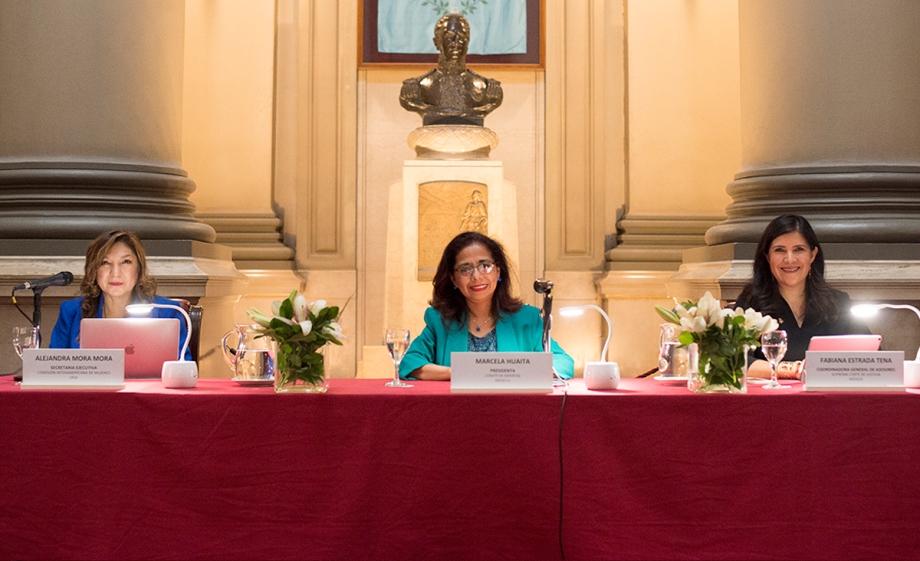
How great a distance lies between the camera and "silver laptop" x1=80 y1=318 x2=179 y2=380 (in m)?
2.75

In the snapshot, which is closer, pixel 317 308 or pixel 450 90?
pixel 317 308

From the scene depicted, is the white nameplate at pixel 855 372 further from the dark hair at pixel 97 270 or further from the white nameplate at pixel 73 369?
the dark hair at pixel 97 270

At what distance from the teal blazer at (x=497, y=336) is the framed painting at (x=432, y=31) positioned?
14.7ft

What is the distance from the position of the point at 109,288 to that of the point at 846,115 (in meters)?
3.41

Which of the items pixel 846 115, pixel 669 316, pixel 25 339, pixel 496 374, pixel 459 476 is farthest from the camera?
pixel 846 115

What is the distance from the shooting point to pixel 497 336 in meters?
3.20

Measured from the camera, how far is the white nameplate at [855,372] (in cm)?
241

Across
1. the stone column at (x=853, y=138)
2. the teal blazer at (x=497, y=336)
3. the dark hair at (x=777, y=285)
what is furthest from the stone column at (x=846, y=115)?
the teal blazer at (x=497, y=336)

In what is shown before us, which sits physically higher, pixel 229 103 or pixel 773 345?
pixel 229 103

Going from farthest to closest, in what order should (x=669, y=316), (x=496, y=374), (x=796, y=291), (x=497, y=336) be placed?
(x=796, y=291) → (x=497, y=336) → (x=669, y=316) → (x=496, y=374)

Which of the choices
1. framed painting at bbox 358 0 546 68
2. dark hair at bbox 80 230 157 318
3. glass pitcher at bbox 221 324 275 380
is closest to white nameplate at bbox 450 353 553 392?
glass pitcher at bbox 221 324 275 380

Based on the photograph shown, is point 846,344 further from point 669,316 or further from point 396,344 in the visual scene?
point 396,344

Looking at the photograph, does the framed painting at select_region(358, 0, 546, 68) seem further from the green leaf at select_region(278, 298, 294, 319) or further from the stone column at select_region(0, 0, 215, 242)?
the green leaf at select_region(278, 298, 294, 319)

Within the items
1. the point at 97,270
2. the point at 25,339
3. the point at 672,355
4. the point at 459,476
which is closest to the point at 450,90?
the point at 97,270
